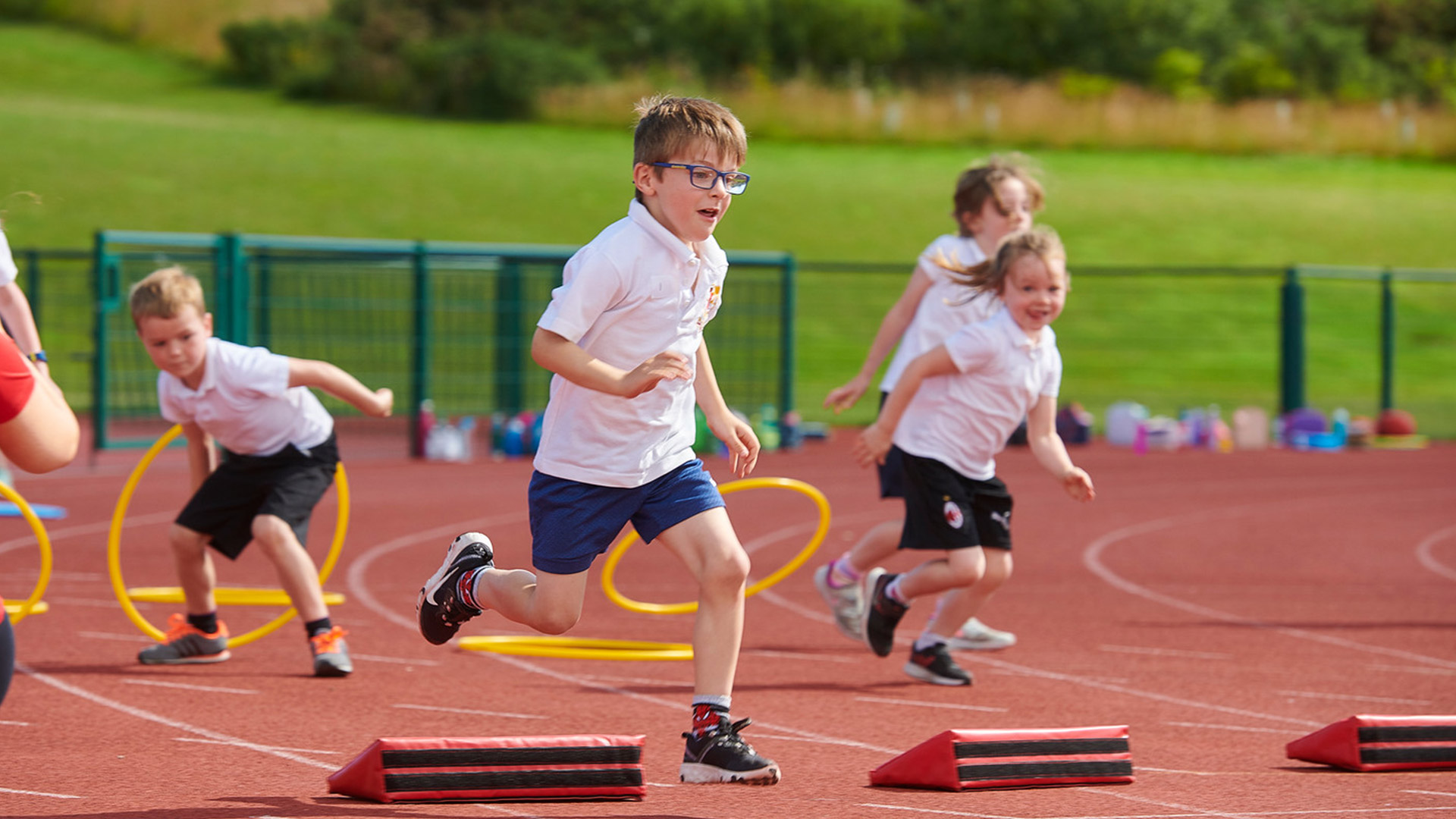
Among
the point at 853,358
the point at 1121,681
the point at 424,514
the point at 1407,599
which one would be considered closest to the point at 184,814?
the point at 1121,681

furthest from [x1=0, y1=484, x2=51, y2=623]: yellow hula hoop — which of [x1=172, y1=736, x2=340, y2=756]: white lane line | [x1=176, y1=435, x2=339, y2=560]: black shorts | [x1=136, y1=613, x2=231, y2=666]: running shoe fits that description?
[x1=172, y1=736, x2=340, y2=756]: white lane line

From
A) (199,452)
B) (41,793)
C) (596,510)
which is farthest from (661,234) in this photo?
(199,452)

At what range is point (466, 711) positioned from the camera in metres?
6.09

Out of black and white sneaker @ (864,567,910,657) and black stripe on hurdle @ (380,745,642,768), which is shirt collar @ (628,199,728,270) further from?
black and white sneaker @ (864,567,910,657)

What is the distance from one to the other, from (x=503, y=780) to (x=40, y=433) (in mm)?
1851

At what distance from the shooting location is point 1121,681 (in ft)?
22.5

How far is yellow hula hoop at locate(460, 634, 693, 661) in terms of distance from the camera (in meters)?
7.24

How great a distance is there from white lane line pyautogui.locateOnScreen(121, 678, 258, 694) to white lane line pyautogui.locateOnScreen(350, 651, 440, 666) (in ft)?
2.45

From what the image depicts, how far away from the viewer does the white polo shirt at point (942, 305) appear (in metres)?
7.46

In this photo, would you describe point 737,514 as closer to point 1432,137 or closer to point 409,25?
point 1432,137

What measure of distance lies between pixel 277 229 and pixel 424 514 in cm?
2173

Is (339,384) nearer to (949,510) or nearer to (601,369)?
(601,369)

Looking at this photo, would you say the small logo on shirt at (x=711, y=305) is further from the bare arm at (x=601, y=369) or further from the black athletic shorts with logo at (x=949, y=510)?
the black athletic shorts with logo at (x=949, y=510)

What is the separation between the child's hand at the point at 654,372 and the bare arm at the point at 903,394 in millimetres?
2156
